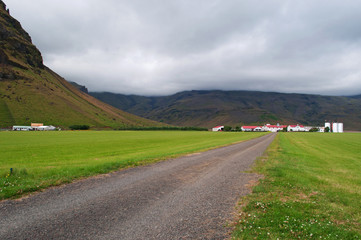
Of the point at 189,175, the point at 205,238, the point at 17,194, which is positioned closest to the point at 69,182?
the point at 17,194

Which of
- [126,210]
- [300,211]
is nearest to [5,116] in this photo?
[126,210]

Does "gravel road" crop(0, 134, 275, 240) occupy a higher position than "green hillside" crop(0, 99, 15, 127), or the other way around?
"green hillside" crop(0, 99, 15, 127)

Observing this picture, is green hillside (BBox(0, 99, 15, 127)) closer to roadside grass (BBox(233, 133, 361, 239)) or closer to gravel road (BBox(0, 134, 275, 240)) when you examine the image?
gravel road (BBox(0, 134, 275, 240))

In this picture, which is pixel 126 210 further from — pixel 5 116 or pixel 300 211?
pixel 5 116

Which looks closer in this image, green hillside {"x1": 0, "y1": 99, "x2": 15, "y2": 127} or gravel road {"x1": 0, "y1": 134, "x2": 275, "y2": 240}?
gravel road {"x1": 0, "y1": 134, "x2": 275, "y2": 240}

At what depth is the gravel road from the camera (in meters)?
6.88

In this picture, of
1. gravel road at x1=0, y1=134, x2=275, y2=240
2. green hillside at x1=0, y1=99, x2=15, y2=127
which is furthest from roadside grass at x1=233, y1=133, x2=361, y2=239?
green hillside at x1=0, y1=99, x2=15, y2=127

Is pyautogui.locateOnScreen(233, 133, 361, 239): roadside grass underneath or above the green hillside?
underneath

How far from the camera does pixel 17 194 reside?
10.4 metres

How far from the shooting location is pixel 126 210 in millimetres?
8602

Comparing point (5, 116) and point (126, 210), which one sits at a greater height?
point (5, 116)

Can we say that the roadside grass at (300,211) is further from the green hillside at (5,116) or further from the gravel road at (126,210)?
the green hillside at (5,116)

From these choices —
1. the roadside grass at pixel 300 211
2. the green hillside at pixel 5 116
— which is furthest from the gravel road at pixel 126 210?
the green hillside at pixel 5 116

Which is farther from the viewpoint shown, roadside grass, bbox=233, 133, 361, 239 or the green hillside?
the green hillside
